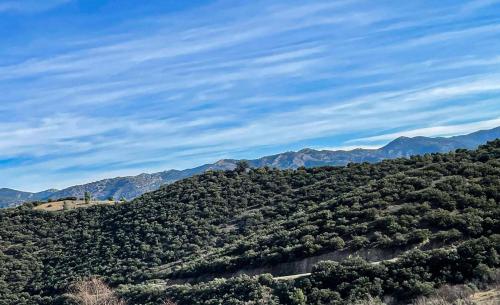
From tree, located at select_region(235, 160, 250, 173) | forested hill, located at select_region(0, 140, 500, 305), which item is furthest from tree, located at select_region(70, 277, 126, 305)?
tree, located at select_region(235, 160, 250, 173)

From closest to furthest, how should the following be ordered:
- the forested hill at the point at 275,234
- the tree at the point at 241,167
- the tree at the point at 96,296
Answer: the forested hill at the point at 275,234
the tree at the point at 96,296
the tree at the point at 241,167

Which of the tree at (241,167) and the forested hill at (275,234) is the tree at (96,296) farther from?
the tree at (241,167)

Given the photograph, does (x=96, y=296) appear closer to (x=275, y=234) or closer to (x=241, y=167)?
(x=275, y=234)

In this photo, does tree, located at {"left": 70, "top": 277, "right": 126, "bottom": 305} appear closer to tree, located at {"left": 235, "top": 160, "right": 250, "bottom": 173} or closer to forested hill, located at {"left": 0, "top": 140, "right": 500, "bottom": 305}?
forested hill, located at {"left": 0, "top": 140, "right": 500, "bottom": 305}

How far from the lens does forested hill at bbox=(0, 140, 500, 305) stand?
26.9 m

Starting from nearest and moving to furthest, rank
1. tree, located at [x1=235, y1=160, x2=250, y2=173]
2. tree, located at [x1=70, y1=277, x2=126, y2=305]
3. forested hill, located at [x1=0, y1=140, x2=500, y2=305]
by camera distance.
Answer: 1. forested hill, located at [x1=0, y1=140, x2=500, y2=305]
2. tree, located at [x1=70, y1=277, x2=126, y2=305]
3. tree, located at [x1=235, y1=160, x2=250, y2=173]

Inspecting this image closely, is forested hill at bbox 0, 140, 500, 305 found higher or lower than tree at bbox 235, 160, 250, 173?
lower

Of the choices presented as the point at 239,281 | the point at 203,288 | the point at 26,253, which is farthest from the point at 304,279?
the point at 26,253

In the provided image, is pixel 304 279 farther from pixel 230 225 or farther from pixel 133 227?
pixel 133 227

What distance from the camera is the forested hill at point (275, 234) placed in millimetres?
26938

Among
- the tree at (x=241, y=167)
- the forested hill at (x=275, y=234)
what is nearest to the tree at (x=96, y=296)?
Answer: the forested hill at (x=275, y=234)

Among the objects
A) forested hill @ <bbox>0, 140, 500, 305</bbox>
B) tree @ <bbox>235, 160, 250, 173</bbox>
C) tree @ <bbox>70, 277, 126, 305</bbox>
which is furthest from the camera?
tree @ <bbox>235, 160, 250, 173</bbox>

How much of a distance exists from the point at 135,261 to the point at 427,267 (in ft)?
117

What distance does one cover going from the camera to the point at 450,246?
2889 cm
